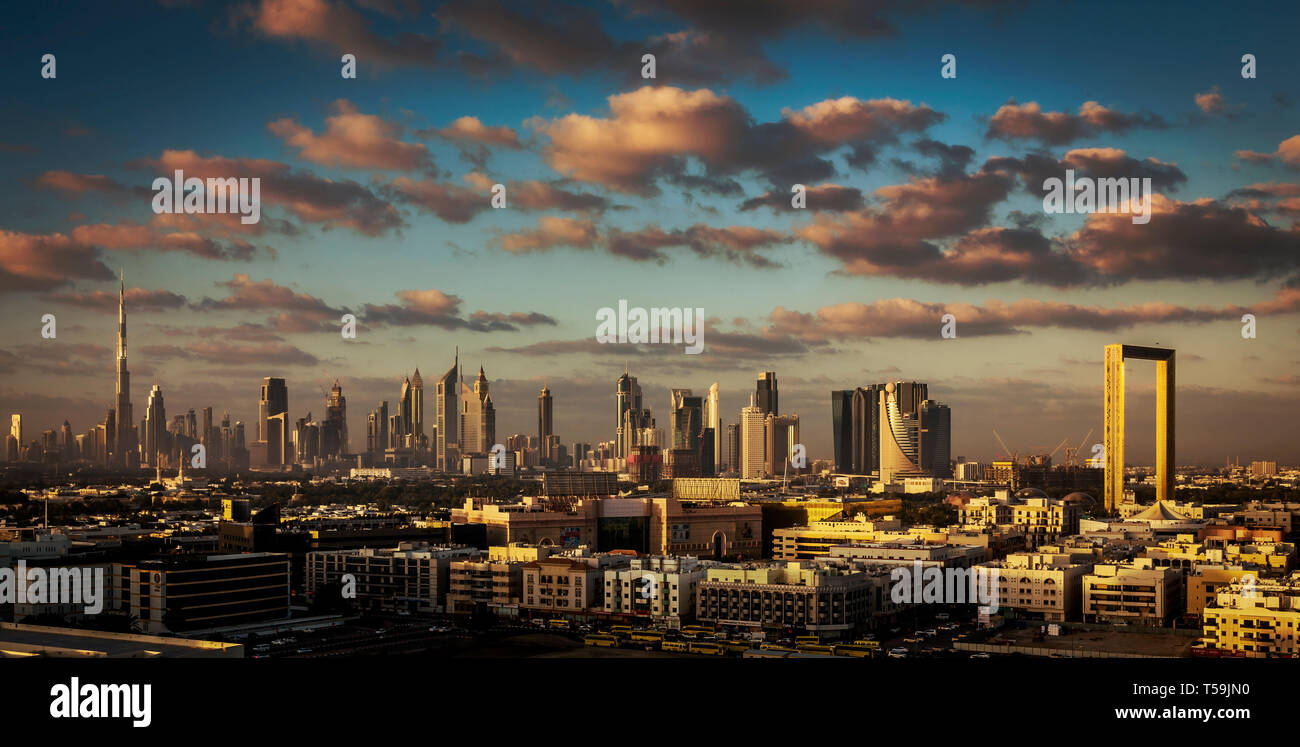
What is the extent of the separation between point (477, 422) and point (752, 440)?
92.2 ft

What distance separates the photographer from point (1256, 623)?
21.8m

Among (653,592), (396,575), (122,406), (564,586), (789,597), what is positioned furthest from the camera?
(122,406)

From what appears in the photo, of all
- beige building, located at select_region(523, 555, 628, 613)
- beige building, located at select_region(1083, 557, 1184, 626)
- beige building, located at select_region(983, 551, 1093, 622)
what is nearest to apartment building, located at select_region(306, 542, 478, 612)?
beige building, located at select_region(523, 555, 628, 613)

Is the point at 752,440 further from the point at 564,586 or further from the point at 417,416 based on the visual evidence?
the point at 564,586

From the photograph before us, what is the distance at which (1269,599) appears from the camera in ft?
72.9

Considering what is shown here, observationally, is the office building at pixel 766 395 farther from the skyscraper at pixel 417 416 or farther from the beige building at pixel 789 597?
the beige building at pixel 789 597

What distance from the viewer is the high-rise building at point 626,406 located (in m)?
96.3

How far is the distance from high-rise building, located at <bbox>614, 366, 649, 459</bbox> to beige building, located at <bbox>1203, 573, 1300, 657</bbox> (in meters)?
71.8

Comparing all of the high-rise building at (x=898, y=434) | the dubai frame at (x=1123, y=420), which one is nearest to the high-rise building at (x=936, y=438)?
the high-rise building at (x=898, y=434)

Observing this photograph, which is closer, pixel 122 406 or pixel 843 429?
pixel 122 406

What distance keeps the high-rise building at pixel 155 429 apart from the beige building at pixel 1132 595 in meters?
92.7

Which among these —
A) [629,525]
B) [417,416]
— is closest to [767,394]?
[417,416]
